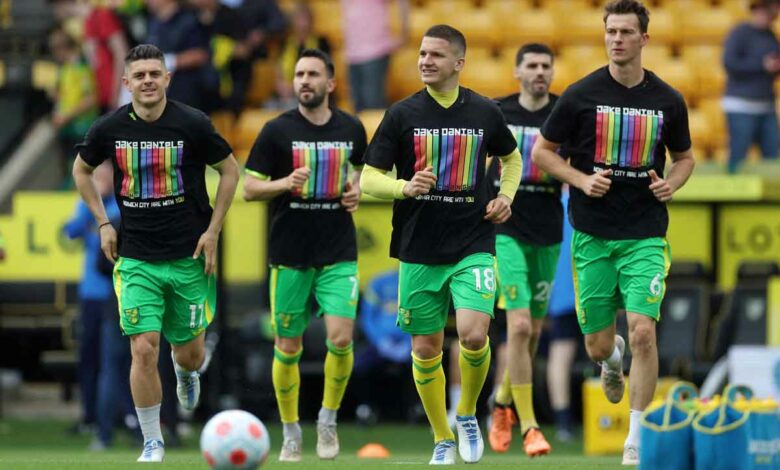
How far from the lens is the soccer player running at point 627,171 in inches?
444

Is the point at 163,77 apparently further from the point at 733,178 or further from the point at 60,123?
the point at 60,123

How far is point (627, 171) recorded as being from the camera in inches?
450

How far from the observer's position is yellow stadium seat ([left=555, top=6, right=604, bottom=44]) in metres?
20.9

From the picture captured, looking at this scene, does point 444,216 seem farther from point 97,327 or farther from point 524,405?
point 97,327

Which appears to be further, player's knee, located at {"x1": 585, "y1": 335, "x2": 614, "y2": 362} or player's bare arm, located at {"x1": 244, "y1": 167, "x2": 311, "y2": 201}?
player's bare arm, located at {"x1": 244, "y1": 167, "x2": 311, "y2": 201}

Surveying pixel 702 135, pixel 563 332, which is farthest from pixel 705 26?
pixel 563 332

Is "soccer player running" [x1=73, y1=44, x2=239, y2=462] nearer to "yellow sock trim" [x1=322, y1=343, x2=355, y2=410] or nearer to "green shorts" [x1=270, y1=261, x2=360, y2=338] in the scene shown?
"green shorts" [x1=270, y1=261, x2=360, y2=338]

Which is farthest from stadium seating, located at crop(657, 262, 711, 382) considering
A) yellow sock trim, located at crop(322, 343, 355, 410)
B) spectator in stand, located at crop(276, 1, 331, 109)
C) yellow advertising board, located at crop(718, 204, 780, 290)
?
yellow sock trim, located at crop(322, 343, 355, 410)

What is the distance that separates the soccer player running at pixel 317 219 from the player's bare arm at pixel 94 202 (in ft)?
4.34

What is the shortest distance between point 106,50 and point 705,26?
21.9 ft

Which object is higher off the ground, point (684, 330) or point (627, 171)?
point (627, 171)

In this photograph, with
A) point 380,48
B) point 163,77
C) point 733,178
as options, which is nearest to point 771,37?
point 733,178

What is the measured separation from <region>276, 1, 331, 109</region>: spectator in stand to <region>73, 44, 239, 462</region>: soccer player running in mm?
7937

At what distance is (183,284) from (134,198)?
0.63 m
